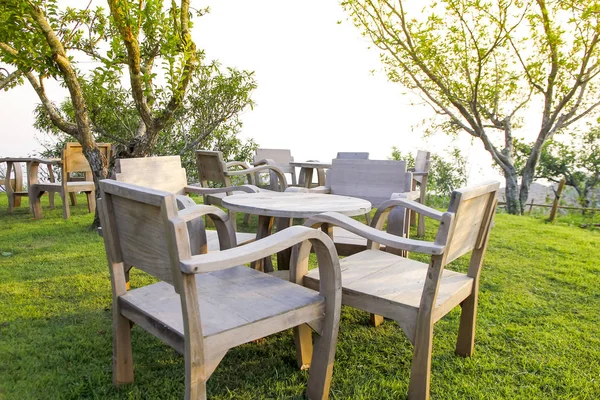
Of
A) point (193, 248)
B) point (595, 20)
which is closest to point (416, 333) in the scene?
point (193, 248)

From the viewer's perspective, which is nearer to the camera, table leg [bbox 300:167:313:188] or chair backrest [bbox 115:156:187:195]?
chair backrest [bbox 115:156:187:195]

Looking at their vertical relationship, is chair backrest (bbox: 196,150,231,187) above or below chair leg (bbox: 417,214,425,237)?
above

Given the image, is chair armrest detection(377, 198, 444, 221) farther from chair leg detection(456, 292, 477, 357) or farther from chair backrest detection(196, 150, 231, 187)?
chair backrest detection(196, 150, 231, 187)

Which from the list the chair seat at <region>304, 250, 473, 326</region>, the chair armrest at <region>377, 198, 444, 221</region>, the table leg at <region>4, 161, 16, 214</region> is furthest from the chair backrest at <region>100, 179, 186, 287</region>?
the table leg at <region>4, 161, 16, 214</region>

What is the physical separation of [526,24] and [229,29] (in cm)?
682

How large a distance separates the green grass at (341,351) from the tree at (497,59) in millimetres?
7829

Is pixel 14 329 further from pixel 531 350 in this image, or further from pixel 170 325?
pixel 531 350

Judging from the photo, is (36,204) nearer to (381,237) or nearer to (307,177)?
(307,177)

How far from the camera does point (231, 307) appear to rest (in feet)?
5.00

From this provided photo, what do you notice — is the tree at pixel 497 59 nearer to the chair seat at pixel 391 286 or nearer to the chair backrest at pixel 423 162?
the chair backrest at pixel 423 162

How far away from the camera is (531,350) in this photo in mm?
2273

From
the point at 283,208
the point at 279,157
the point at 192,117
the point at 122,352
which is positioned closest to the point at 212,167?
the point at 279,157

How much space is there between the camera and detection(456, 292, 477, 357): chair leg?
81.5 inches

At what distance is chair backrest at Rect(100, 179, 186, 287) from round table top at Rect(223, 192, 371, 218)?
0.69 metres
